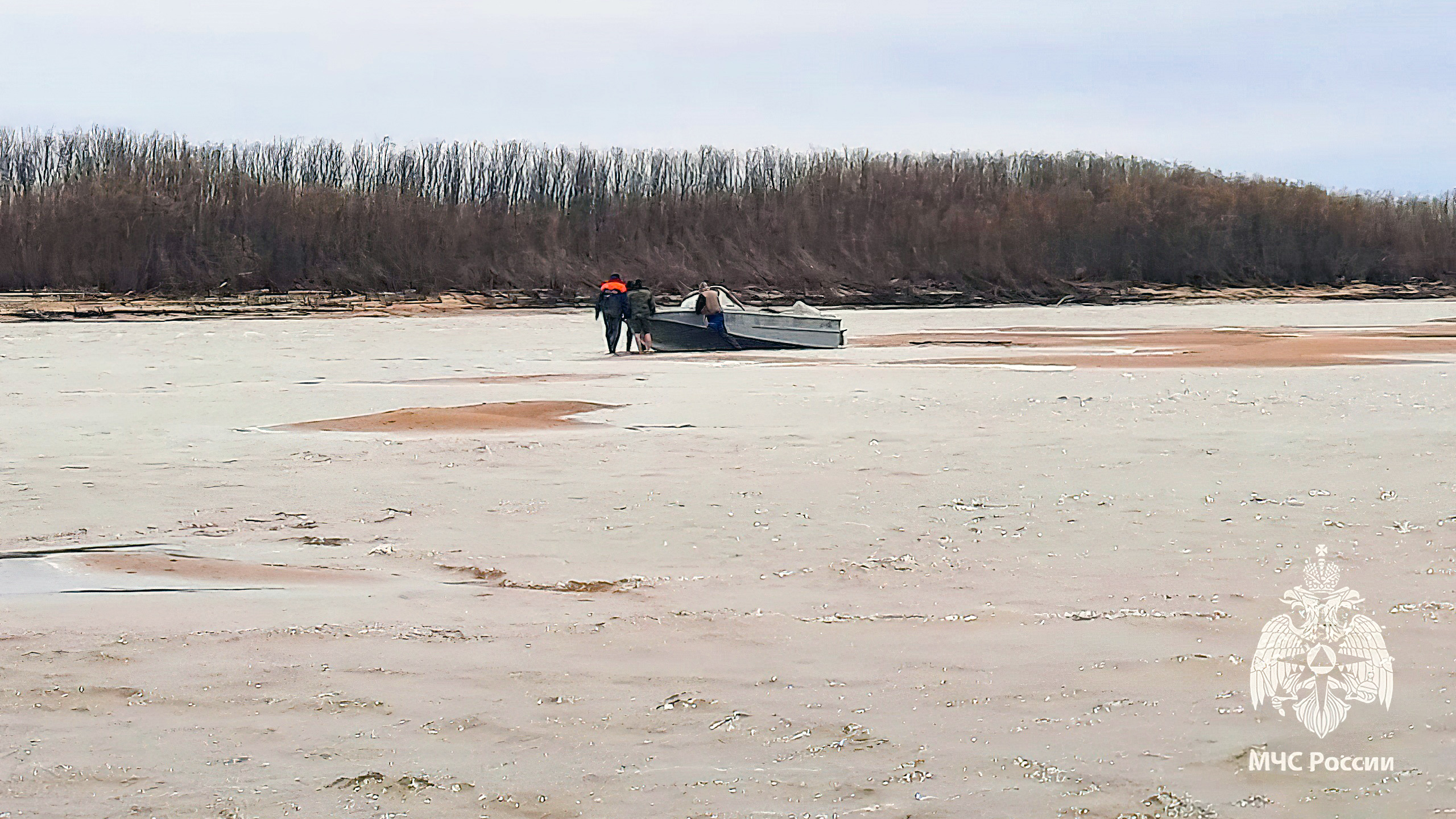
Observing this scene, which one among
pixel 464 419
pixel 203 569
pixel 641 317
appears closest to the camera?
pixel 203 569

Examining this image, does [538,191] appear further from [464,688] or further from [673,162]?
[464,688]

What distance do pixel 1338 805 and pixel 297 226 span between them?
5269 cm

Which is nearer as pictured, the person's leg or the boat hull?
the person's leg

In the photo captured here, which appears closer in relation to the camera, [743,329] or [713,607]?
[713,607]

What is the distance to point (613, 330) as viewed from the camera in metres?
23.8

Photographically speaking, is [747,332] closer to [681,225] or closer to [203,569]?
[203,569]

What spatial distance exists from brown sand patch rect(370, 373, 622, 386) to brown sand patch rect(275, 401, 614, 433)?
3.06 metres

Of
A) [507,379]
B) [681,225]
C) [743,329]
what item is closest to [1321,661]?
[507,379]

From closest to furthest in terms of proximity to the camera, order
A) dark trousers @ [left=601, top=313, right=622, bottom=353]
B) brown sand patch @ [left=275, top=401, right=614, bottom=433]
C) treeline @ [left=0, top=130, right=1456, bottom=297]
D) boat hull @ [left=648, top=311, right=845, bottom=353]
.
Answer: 1. brown sand patch @ [left=275, top=401, right=614, bottom=433]
2. dark trousers @ [left=601, top=313, right=622, bottom=353]
3. boat hull @ [left=648, top=311, right=845, bottom=353]
4. treeline @ [left=0, top=130, right=1456, bottom=297]

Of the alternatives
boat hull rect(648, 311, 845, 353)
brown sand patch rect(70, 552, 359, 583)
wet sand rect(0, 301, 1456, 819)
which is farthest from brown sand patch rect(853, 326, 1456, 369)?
brown sand patch rect(70, 552, 359, 583)

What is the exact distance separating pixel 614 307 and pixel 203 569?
17529 mm

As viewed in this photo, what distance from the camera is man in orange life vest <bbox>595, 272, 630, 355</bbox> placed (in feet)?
78.0

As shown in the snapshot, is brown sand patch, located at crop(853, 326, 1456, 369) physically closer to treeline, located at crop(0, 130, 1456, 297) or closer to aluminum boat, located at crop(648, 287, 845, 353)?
aluminum boat, located at crop(648, 287, 845, 353)

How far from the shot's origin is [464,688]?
4527mm
